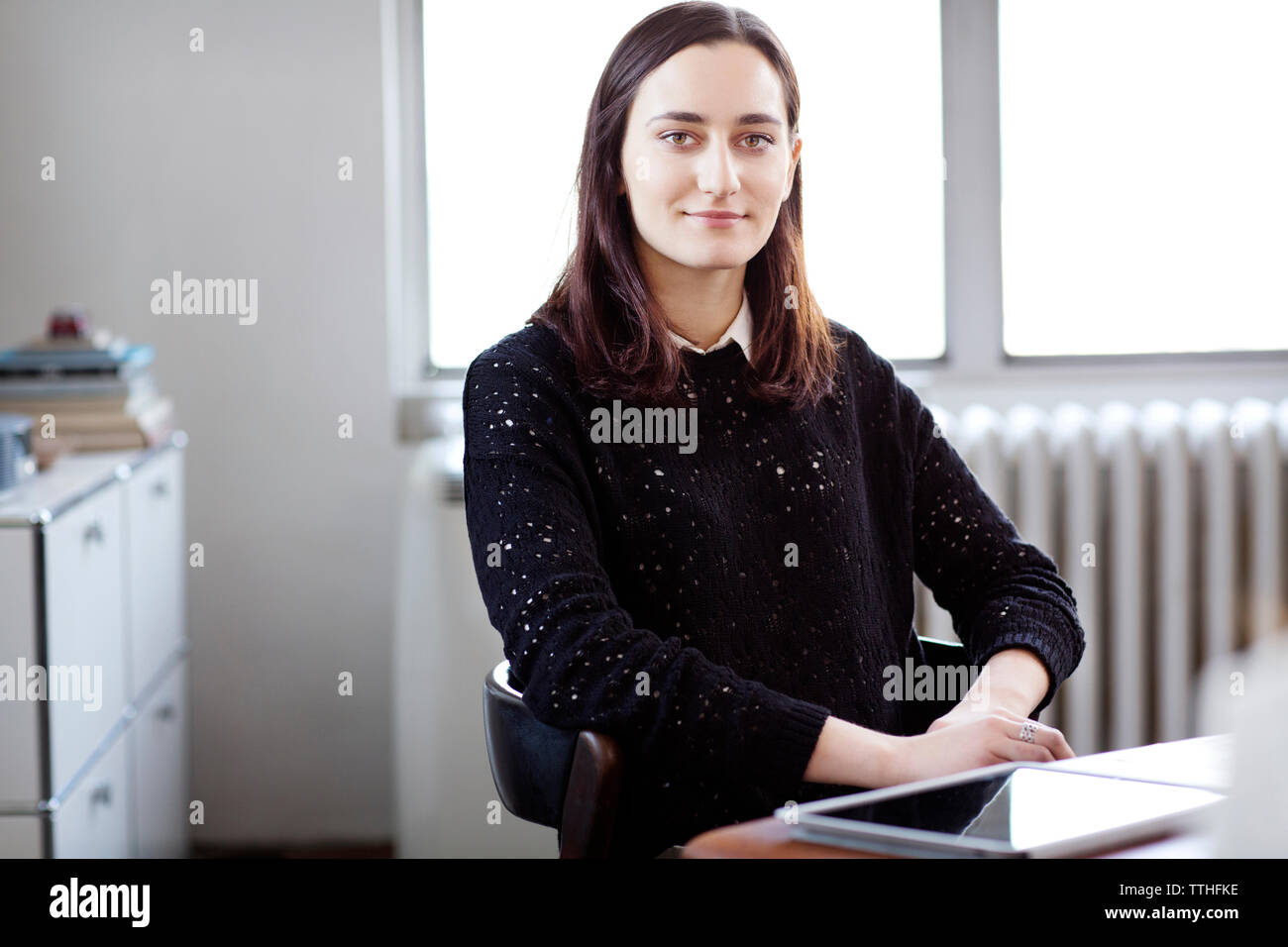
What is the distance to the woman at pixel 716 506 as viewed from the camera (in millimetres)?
1153

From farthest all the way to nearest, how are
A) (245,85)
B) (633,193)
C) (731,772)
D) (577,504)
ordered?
1. (245,85)
2. (633,193)
3. (577,504)
4. (731,772)

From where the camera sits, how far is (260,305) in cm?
261

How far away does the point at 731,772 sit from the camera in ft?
3.71

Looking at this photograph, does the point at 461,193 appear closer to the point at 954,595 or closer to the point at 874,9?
the point at 874,9

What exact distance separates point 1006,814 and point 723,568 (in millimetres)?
533

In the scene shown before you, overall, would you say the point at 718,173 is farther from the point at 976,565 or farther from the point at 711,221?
the point at 976,565

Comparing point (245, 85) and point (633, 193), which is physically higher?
point (245, 85)

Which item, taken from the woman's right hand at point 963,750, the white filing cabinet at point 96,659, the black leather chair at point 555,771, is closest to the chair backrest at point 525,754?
the black leather chair at point 555,771

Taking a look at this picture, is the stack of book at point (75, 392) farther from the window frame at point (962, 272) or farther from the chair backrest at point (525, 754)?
the chair backrest at point (525, 754)

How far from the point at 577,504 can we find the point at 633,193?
364 millimetres

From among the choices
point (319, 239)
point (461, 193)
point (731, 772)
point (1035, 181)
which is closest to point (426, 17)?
point (461, 193)

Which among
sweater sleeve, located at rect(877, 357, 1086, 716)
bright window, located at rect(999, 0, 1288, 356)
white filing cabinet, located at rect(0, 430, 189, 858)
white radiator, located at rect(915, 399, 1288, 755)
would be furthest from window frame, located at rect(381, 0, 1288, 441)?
sweater sleeve, located at rect(877, 357, 1086, 716)

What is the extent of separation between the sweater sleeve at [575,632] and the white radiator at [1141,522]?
1.39 metres
